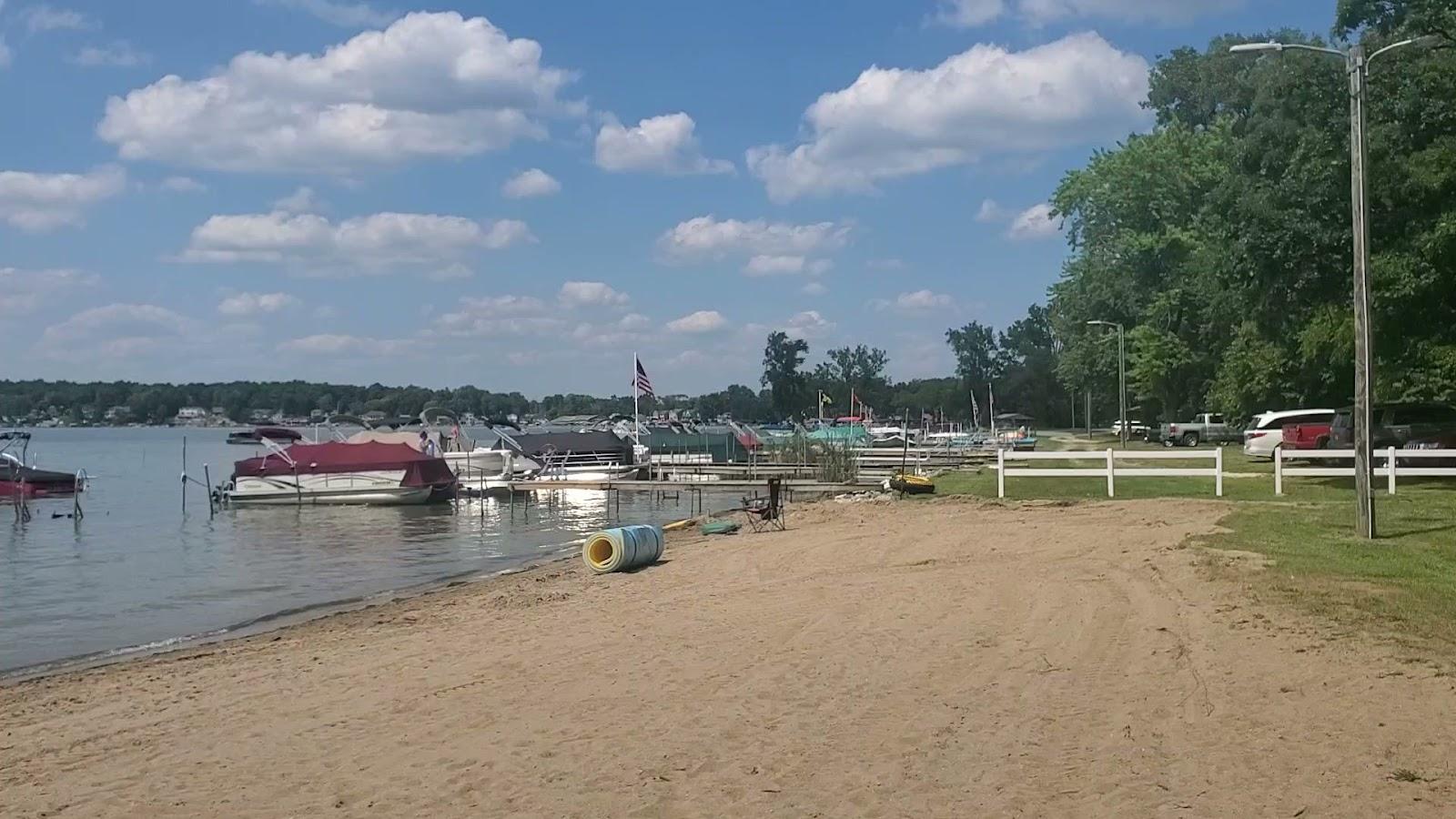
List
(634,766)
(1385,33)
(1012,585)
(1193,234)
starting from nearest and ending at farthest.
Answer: (634,766)
(1012,585)
(1385,33)
(1193,234)

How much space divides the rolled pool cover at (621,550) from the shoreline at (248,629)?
120 inches

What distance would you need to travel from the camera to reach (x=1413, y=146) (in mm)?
28562

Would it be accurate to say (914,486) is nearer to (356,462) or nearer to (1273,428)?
(1273,428)

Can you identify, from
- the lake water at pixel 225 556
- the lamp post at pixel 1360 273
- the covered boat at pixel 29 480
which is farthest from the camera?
the covered boat at pixel 29 480

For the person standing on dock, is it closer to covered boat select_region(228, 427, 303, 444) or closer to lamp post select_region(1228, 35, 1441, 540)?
covered boat select_region(228, 427, 303, 444)

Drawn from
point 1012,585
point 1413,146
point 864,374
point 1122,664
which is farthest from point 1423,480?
point 864,374

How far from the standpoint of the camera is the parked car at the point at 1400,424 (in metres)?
32.8

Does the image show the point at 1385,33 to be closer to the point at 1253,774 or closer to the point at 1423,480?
the point at 1423,480

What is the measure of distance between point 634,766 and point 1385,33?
29996mm

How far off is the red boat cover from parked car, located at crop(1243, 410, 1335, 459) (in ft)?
96.2

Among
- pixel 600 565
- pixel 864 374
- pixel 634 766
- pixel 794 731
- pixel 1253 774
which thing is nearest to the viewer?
pixel 1253 774

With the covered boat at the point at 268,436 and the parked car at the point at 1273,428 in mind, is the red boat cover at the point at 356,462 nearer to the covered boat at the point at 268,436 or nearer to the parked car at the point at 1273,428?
the covered boat at the point at 268,436

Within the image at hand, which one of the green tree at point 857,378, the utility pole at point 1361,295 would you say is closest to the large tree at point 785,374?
the green tree at point 857,378

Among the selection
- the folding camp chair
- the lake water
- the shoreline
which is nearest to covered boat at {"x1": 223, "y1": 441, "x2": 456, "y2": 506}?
the lake water
